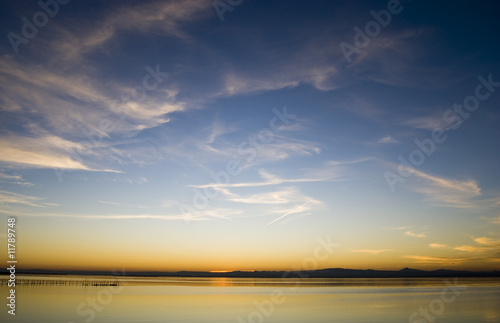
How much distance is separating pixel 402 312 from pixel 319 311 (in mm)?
7809

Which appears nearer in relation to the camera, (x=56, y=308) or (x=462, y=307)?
(x=56, y=308)

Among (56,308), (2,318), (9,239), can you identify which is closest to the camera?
(9,239)

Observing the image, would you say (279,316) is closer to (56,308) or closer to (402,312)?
(402,312)

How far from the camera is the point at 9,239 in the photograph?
2417 centimetres

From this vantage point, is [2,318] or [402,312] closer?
[2,318]

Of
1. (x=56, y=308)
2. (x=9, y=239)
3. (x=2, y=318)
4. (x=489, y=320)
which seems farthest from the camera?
(x=56, y=308)

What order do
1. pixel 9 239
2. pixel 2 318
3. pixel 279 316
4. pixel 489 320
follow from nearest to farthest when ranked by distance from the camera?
pixel 9 239
pixel 2 318
pixel 489 320
pixel 279 316

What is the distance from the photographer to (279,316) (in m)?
32.5

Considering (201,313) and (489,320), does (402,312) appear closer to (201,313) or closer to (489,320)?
(489,320)

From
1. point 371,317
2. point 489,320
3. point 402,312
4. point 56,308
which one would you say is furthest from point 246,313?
point 489,320

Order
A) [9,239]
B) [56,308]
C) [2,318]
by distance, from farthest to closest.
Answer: [56,308] < [2,318] < [9,239]

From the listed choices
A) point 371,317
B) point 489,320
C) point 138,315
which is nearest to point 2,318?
point 138,315

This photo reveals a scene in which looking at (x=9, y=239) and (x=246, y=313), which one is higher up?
(x=9, y=239)

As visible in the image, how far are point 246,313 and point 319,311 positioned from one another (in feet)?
25.2
